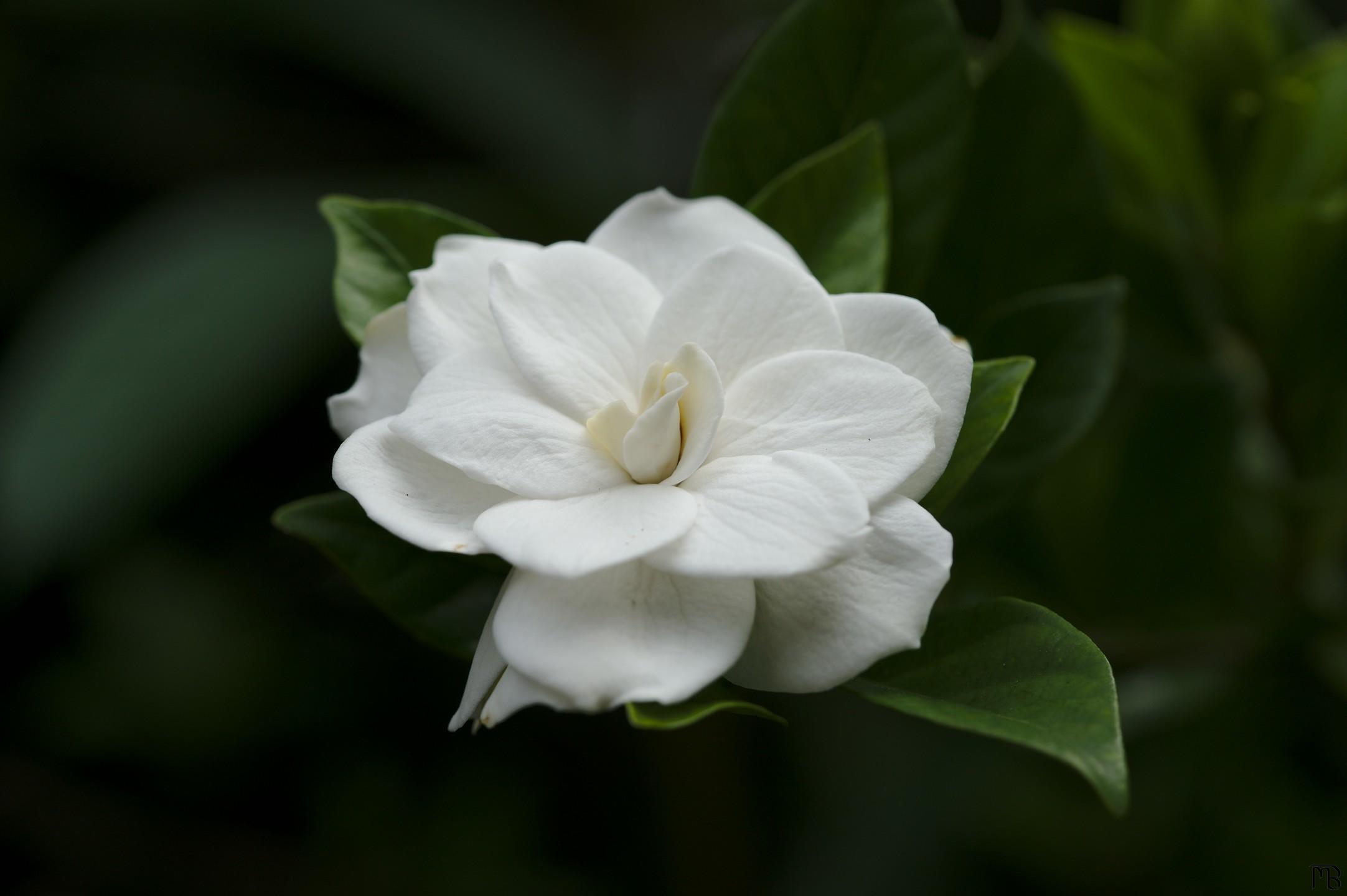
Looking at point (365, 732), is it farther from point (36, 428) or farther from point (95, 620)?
point (36, 428)

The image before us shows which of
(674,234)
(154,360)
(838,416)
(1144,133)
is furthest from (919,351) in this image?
(154,360)

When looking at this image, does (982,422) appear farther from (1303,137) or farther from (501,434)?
(1303,137)

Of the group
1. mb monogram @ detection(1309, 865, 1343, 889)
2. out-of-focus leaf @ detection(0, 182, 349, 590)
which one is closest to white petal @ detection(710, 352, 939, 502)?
A: mb monogram @ detection(1309, 865, 1343, 889)

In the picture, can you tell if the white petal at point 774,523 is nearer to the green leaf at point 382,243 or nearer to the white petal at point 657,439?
the white petal at point 657,439

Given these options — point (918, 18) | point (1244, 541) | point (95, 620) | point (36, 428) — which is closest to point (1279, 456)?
point (1244, 541)

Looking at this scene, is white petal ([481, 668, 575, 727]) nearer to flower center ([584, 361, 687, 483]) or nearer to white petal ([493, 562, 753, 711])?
white petal ([493, 562, 753, 711])

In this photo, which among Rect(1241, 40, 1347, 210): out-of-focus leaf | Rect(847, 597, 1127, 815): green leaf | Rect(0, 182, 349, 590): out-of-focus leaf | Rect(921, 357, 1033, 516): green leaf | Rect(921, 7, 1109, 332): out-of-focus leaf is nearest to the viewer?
Rect(847, 597, 1127, 815): green leaf

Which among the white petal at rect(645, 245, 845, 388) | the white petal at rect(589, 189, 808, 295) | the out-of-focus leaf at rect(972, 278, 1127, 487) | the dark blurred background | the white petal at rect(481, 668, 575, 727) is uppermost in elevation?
the white petal at rect(589, 189, 808, 295)

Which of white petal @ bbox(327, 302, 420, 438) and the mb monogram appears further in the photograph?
the mb monogram
